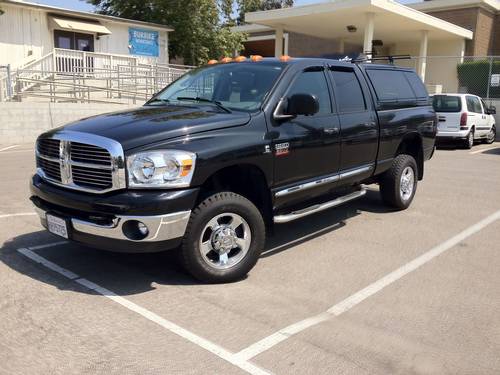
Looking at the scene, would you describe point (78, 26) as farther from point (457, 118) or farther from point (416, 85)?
point (416, 85)

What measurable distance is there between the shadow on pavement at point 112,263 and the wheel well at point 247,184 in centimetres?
64

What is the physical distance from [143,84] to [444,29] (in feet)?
50.5

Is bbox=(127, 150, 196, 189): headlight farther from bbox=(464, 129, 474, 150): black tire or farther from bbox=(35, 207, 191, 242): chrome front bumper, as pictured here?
bbox=(464, 129, 474, 150): black tire

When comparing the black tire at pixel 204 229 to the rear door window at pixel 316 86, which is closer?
the black tire at pixel 204 229

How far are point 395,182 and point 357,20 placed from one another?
61.7ft

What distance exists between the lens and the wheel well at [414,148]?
24.1ft

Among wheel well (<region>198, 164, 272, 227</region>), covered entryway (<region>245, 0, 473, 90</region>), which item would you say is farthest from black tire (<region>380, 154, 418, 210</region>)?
covered entryway (<region>245, 0, 473, 90</region>)

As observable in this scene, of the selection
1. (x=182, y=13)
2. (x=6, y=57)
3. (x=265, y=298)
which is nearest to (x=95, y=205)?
(x=265, y=298)

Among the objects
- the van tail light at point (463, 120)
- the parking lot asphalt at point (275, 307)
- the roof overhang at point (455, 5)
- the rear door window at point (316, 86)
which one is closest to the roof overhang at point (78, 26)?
the van tail light at point (463, 120)

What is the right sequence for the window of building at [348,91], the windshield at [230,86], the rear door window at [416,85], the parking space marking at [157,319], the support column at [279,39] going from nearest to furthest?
the parking space marking at [157,319], the windshield at [230,86], the window of building at [348,91], the rear door window at [416,85], the support column at [279,39]

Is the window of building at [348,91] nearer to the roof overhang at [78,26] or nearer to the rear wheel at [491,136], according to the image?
the rear wheel at [491,136]

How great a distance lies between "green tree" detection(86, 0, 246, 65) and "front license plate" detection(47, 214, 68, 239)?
2798cm

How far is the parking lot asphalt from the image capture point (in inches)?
128

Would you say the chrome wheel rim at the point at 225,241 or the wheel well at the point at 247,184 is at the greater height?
the wheel well at the point at 247,184
